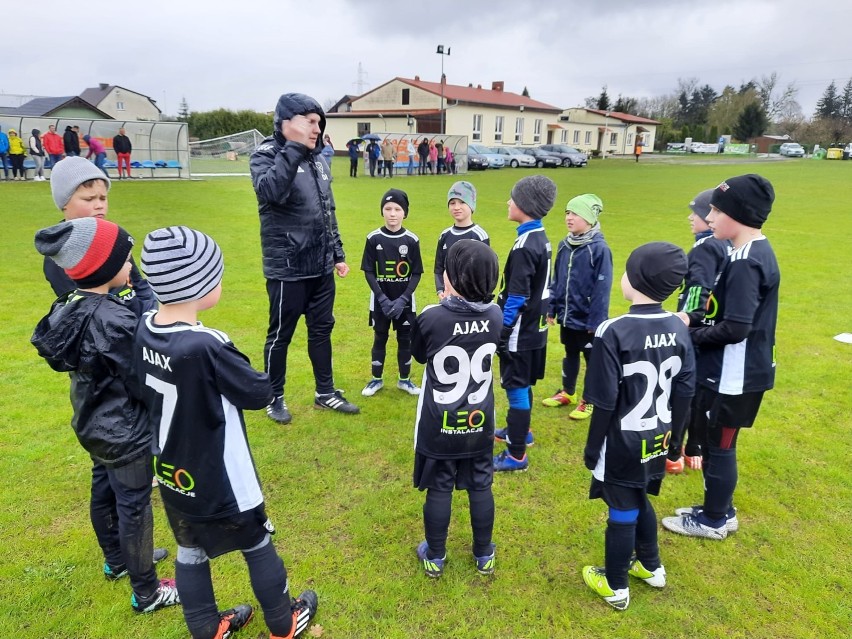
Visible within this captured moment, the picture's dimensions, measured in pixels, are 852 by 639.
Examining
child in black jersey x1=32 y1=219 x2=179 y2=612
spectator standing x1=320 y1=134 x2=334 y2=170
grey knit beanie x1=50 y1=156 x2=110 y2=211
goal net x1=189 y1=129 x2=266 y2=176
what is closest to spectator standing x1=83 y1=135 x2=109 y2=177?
goal net x1=189 y1=129 x2=266 y2=176

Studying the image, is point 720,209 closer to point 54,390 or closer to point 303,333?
point 303,333

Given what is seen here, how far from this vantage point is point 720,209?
3104 mm

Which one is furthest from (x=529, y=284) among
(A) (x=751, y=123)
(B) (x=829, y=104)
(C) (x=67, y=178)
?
(B) (x=829, y=104)

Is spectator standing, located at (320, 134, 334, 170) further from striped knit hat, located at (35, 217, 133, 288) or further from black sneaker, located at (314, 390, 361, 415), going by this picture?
striped knit hat, located at (35, 217, 133, 288)

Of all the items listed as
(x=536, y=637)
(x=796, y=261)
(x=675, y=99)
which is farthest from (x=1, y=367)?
(x=675, y=99)

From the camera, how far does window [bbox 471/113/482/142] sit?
48600 mm

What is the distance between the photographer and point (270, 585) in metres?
2.38

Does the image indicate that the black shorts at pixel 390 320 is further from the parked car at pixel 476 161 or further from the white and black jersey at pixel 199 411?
the parked car at pixel 476 161

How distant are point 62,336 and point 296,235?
2238mm

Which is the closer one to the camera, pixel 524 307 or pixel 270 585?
pixel 270 585

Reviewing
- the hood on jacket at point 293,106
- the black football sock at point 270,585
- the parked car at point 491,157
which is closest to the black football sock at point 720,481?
the black football sock at point 270,585

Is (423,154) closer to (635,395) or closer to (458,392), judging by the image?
(458,392)

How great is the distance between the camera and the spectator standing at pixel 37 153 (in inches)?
781

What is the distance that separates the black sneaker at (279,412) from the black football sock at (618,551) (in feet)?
9.55
